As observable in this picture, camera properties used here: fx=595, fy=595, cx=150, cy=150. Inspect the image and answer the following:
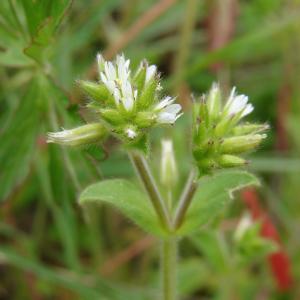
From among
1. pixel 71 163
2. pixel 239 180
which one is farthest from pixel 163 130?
pixel 239 180

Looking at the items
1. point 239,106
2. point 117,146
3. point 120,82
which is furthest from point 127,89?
point 117,146

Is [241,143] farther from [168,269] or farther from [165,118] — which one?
[168,269]

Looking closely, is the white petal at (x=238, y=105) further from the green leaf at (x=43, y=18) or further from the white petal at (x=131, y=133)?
the green leaf at (x=43, y=18)

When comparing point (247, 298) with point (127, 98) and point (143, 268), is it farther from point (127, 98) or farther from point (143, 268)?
point (127, 98)

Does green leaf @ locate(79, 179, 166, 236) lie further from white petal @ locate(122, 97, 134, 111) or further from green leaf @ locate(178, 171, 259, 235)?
white petal @ locate(122, 97, 134, 111)

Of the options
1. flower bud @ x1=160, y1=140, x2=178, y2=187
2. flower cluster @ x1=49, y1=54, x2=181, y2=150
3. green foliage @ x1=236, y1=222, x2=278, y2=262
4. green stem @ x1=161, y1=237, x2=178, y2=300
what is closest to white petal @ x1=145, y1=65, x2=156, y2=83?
flower cluster @ x1=49, y1=54, x2=181, y2=150

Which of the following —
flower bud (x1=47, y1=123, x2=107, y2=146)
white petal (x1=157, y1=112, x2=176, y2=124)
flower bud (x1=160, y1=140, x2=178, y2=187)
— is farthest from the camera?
flower bud (x1=160, y1=140, x2=178, y2=187)
